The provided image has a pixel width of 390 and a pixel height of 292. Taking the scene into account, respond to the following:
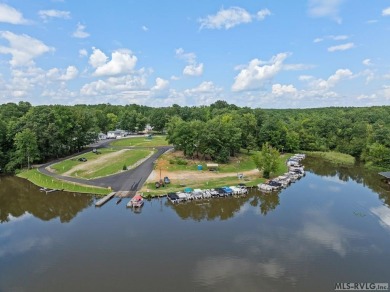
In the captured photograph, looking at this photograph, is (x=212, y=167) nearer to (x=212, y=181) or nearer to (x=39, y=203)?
(x=212, y=181)

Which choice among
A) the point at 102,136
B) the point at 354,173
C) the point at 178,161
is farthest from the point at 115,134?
the point at 354,173

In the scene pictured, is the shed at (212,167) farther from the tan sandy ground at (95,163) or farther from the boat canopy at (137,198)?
the tan sandy ground at (95,163)

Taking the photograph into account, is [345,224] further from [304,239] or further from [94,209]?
[94,209]

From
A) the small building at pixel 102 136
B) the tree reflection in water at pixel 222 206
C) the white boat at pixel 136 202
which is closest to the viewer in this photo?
the tree reflection in water at pixel 222 206

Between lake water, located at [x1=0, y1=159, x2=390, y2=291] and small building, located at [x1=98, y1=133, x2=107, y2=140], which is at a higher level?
small building, located at [x1=98, y1=133, x2=107, y2=140]

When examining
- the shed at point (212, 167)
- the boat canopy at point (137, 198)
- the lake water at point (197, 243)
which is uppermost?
the shed at point (212, 167)

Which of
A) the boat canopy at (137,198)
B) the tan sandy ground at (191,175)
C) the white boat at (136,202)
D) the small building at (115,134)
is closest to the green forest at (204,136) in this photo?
the tan sandy ground at (191,175)

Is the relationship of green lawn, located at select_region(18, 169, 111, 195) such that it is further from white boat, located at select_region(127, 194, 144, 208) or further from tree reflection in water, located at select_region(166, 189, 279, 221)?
tree reflection in water, located at select_region(166, 189, 279, 221)

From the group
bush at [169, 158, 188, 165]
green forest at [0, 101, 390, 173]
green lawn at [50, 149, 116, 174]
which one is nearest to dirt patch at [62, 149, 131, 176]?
green lawn at [50, 149, 116, 174]

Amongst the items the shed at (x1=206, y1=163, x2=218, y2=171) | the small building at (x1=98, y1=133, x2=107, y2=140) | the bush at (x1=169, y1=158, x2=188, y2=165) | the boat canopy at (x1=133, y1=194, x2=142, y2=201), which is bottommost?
the boat canopy at (x1=133, y1=194, x2=142, y2=201)
